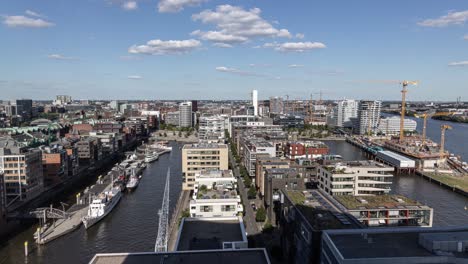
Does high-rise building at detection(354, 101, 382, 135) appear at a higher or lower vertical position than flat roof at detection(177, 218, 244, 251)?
higher

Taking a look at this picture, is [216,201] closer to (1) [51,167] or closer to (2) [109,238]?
(2) [109,238]

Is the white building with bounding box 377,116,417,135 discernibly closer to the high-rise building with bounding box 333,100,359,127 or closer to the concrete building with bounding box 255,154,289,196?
the high-rise building with bounding box 333,100,359,127

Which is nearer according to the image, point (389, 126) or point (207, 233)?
point (207, 233)

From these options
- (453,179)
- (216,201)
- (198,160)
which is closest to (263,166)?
(198,160)

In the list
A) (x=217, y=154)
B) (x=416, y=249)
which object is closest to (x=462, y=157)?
(x=217, y=154)

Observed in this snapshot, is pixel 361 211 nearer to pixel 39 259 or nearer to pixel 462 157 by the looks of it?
pixel 39 259

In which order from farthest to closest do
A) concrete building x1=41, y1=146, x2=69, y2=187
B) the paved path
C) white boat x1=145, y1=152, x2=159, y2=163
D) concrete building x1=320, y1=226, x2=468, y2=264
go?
1. white boat x1=145, y1=152, x2=159, y2=163
2. concrete building x1=41, y1=146, x2=69, y2=187
3. the paved path
4. concrete building x1=320, y1=226, x2=468, y2=264

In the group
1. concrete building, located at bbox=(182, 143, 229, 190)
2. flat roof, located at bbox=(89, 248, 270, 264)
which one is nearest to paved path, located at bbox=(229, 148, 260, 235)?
concrete building, located at bbox=(182, 143, 229, 190)
